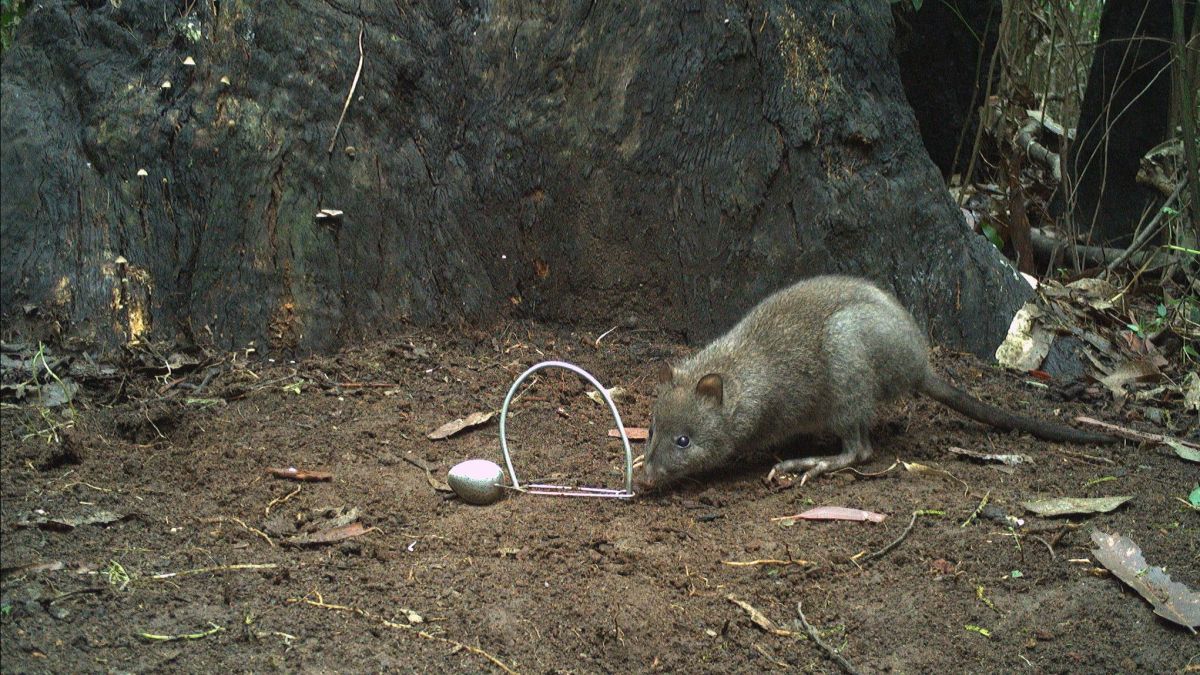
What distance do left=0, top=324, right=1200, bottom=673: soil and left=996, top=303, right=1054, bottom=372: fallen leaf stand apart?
1.12 m

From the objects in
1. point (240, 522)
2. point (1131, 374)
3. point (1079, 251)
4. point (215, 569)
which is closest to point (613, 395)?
point (240, 522)

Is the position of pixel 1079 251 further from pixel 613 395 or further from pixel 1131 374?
pixel 613 395

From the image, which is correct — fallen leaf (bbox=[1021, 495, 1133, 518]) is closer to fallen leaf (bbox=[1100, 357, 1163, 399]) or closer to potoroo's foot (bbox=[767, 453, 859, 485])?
potoroo's foot (bbox=[767, 453, 859, 485])

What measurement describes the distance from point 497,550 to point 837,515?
4.99ft

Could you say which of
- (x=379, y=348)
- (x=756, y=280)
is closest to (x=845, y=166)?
(x=756, y=280)

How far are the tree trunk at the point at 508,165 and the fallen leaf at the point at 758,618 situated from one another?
8.38 feet

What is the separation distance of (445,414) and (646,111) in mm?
2131

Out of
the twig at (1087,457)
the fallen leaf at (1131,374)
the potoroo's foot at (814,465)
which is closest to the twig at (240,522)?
the potoroo's foot at (814,465)

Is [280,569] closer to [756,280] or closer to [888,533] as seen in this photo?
[888,533]

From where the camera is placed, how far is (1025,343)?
6.48 metres

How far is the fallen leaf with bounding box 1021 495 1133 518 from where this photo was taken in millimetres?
4508

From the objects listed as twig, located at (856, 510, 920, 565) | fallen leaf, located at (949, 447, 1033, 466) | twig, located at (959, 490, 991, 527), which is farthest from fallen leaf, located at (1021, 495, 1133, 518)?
twig, located at (856, 510, 920, 565)

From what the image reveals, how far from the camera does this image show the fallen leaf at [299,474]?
14.5 feet

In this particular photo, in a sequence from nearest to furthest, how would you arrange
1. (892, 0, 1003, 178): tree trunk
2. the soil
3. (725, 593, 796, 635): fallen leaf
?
the soil < (725, 593, 796, 635): fallen leaf < (892, 0, 1003, 178): tree trunk
